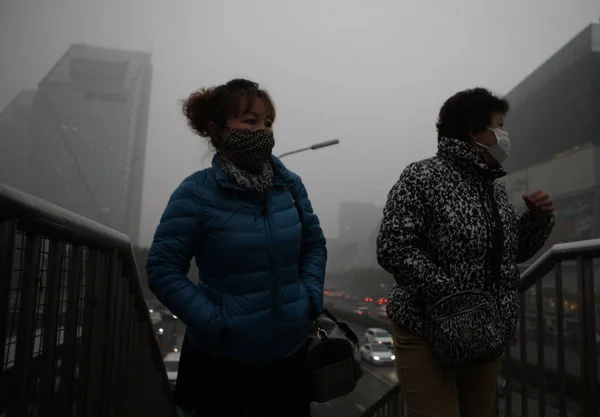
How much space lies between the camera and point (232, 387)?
1.75 metres

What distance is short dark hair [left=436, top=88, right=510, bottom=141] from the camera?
218 cm

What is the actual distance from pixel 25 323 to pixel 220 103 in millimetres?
1178

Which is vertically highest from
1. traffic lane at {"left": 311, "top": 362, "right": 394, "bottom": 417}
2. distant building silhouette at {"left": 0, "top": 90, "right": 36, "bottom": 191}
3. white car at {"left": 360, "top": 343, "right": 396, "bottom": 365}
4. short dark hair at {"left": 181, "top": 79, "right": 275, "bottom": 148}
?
distant building silhouette at {"left": 0, "top": 90, "right": 36, "bottom": 191}

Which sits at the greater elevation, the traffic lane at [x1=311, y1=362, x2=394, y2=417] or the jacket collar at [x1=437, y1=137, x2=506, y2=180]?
the jacket collar at [x1=437, y1=137, x2=506, y2=180]

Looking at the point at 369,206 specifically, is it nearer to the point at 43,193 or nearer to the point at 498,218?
the point at 43,193

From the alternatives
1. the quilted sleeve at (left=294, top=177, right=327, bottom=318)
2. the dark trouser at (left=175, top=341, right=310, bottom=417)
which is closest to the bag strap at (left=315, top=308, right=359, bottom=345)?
the quilted sleeve at (left=294, top=177, right=327, bottom=318)

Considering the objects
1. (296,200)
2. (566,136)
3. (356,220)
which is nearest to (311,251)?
(296,200)

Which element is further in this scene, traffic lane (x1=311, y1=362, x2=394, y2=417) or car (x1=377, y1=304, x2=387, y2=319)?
traffic lane (x1=311, y1=362, x2=394, y2=417)

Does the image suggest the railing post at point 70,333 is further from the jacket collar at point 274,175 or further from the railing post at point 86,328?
the jacket collar at point 274,175

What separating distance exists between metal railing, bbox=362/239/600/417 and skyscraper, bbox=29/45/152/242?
97.7m

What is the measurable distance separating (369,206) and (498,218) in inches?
4909

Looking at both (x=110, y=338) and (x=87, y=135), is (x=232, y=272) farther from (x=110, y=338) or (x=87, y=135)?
(x=87, y=135)

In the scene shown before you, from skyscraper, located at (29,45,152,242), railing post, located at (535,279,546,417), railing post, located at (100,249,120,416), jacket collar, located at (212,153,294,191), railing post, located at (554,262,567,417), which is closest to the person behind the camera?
jacket collar, located at (212,153,294,191)

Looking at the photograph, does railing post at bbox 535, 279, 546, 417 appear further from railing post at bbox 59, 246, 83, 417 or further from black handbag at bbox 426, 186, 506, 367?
railing post at bbox 59, 246, 83, 417
